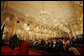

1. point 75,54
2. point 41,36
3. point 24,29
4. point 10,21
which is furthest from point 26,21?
point 75,54

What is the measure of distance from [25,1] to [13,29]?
199 inches

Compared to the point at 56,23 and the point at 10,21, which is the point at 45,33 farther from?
the point at 10,21

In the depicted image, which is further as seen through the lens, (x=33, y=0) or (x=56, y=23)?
(x=56, y=23)

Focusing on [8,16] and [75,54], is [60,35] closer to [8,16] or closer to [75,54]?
[75,54]

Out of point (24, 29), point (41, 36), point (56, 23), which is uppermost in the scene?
point (56, 23)

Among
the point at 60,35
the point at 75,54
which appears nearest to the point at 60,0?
the point at 60,35

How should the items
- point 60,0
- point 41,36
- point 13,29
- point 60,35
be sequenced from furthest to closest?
1. point 41,36
2. point 13,29
3. point 60,35
4. point 60,0

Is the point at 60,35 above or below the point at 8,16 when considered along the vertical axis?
below

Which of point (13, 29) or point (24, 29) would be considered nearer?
point (13, 29)

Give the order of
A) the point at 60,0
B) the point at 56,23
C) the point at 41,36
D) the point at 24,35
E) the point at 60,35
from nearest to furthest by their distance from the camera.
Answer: the point at 60,0, the point at 60,35, the point at 24,35, the point at 56,23, the point at 41,36

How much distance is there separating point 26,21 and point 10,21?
2.96m

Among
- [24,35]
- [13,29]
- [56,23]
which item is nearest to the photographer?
[13,29]

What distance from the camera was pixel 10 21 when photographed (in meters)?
8.62

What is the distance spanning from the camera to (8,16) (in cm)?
827
